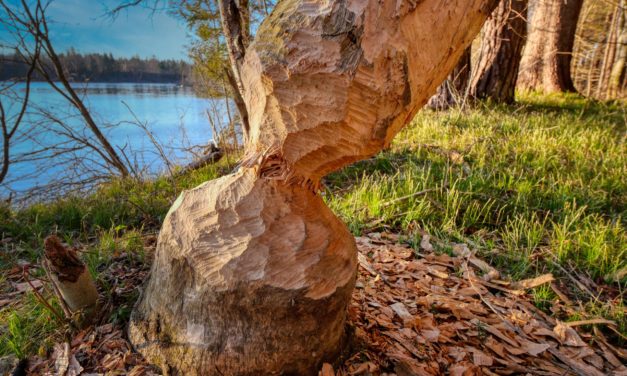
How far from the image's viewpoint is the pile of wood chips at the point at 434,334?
1.24 metres

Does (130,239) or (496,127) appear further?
(496,127)

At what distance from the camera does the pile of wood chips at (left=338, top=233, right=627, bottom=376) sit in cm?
133

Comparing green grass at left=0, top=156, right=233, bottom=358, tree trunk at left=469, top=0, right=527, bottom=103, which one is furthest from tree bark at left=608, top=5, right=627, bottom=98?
green grass at left=0, top=156, right=233, bottom=358

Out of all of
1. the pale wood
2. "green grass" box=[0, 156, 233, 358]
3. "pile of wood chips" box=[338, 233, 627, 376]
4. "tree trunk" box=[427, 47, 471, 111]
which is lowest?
"pile of wood chips" box=[338, 233, 627, 376]

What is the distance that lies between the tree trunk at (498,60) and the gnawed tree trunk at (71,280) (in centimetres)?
570

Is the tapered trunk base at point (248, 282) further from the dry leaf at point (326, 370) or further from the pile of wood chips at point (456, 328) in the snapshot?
→ the pile of wood chips at point (456, 328)

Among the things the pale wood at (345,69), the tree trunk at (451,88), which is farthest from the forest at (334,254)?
the tree trunk at (451,88)

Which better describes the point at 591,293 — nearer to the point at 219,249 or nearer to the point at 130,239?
the point at 219,249

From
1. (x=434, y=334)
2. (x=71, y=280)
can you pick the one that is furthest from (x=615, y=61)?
(x=71, y=280)

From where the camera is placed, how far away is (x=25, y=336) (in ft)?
4.31

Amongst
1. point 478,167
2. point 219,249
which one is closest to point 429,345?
point 219,249

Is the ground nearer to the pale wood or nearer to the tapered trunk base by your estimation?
the tapered trunk base

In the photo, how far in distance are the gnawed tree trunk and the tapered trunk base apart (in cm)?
37

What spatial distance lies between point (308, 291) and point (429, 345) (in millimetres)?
646
